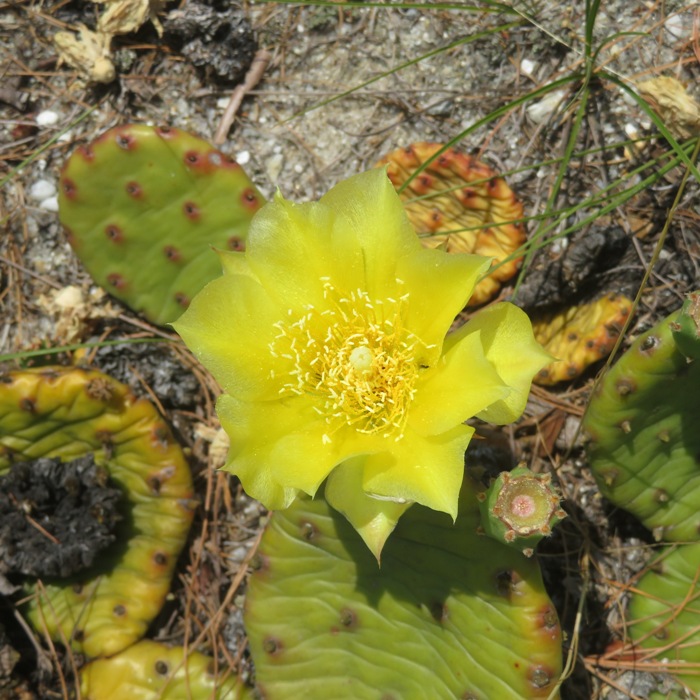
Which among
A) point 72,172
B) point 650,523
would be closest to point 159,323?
point 72,172

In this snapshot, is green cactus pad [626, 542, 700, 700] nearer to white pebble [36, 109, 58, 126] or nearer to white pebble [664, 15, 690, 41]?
white pebble [664, 15, 690, 41]

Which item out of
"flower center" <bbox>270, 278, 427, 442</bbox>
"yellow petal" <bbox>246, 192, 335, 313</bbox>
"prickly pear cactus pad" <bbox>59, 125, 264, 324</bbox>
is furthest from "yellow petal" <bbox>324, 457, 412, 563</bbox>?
"prickly pear cactus pad" <bbox>59, 125, 264, 324</bbox>

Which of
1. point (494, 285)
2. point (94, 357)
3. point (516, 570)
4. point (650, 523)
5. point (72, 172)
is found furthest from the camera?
point (94, 357)

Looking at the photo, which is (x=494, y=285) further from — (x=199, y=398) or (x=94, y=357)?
(x=94, y=357)

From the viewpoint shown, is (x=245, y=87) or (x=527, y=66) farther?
(x=245, y=87)

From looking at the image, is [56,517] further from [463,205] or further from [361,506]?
[463,205]

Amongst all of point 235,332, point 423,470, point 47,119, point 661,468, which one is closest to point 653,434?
point 661,468
